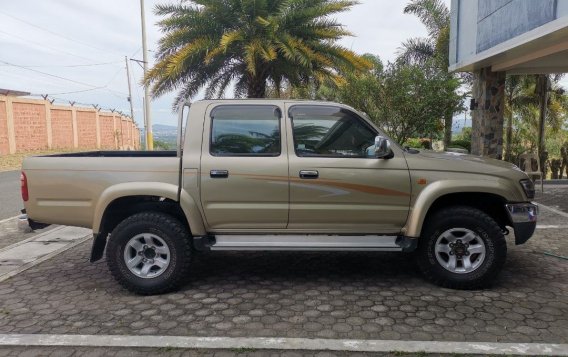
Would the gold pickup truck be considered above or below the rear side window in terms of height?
below

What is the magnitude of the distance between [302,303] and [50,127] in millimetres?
25963

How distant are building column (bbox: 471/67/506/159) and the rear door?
7.88 m

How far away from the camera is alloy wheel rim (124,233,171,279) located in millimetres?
4406

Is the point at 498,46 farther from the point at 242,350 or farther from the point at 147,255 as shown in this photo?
the point at 242,350

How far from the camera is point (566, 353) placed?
3.17 m

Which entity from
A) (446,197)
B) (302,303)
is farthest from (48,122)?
(446,197)

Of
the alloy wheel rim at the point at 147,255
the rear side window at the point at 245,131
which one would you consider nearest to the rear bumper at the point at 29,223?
the alloy wheel rim at the point at 147,255

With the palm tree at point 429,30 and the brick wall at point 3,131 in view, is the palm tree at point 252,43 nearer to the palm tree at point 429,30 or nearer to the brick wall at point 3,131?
the palm tree at point 429,30

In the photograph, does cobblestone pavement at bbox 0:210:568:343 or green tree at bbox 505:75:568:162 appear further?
green tree at bbox 505:75:568:162

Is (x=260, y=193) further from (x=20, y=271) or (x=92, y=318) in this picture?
(x=20, y=271)

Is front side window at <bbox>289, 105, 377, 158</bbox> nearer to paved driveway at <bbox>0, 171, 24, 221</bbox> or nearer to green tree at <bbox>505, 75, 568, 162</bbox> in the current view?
paved driveway at <bbox>0, 171, 24, 221</bbox>

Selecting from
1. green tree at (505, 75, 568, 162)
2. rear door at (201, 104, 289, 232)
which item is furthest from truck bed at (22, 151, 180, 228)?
green tree at (505, 75, 568, 162)

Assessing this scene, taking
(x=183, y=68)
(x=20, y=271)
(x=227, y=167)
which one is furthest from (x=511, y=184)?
(x=183, y=68)

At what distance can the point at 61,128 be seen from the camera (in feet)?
89.9
